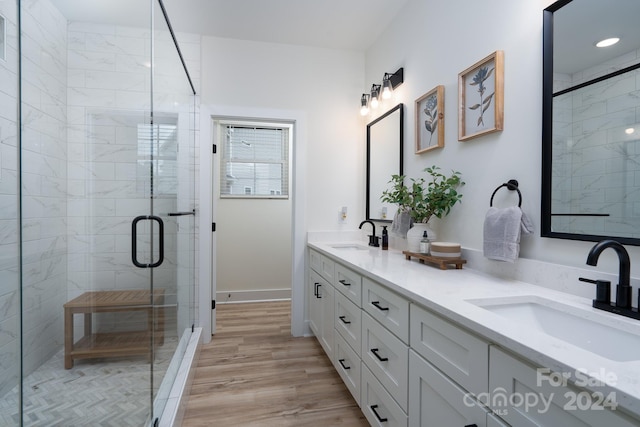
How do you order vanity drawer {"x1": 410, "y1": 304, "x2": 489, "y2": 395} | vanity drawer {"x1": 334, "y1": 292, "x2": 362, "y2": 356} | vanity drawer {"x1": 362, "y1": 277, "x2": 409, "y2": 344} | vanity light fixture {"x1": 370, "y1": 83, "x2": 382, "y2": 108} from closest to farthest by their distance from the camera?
vanity drawer {"x1": 410, "y1": 304, "x2": 489, "y2": 395}, vanity drawer {"x1": 362, "y1": 277, "x2": 409, "y2": 344}, vanity drawer {"x1": 334, "y1": 292, "x2": 362, "y2": 356}, vanity light fixture {"x1": 370, "y1": 83, "x2": 382, "y2": 108}

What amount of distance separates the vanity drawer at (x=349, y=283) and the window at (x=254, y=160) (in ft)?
6.99

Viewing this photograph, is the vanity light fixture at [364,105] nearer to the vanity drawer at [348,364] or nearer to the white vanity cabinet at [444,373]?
the vanity drawer at [348,364]

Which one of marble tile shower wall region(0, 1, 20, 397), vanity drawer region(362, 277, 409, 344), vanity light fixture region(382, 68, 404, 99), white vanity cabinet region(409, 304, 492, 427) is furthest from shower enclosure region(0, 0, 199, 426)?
vanity light fixture region(382, 68, 404, 99)

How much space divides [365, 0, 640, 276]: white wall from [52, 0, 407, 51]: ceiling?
0.29 meters

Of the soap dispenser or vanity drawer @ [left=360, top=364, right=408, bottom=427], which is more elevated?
the soap dispenser

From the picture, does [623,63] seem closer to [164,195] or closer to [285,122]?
[164,195]

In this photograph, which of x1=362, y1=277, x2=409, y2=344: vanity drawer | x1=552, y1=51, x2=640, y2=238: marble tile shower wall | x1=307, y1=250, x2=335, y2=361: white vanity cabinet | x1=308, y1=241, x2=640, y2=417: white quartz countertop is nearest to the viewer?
x1=308, y1=241, x2=640, y2=417: white quartz countertop

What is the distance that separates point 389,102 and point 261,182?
1.96 meters

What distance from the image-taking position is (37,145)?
115 cm

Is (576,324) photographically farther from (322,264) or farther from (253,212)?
(253,212)

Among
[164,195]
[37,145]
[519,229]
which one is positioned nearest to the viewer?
[37,145]

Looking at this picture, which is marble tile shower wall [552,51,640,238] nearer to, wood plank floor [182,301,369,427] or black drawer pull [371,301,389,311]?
black drawer pull [371,301,389,311]

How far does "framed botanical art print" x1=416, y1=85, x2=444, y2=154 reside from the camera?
1.89 m

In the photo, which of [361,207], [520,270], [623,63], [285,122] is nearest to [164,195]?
[285,122]
